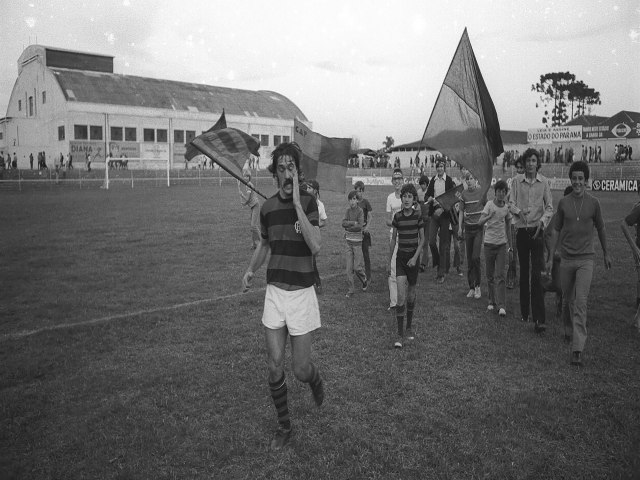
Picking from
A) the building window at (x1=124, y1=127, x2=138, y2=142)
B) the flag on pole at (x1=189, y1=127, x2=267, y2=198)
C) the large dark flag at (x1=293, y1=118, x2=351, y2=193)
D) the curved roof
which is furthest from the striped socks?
the building window at (x1=124, y1=127, x2=138, y2=142)

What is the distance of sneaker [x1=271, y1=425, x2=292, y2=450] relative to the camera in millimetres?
4223

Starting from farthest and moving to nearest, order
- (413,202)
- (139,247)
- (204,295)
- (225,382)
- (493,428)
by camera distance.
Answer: (139,247) < (204,295) < (413,202) < (225,382) < (493,428)

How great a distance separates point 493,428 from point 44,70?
62524mm

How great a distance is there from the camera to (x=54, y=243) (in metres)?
14.5

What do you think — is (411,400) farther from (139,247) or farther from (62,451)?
(139,247)

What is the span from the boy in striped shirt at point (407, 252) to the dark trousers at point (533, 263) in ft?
5.13

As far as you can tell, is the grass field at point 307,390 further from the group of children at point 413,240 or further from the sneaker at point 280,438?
Result: the group of children at point 413,240

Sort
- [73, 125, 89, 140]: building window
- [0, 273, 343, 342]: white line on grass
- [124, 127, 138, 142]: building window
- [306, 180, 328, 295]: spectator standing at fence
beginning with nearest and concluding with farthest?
[0, 273, 343, 342]: white line on grass < [306, 180, 328, 295]: spectator standing at fence < [73, 125, 89, 140]: building window < [124, 127, 138, 142]: building window

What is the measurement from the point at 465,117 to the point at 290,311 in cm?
450

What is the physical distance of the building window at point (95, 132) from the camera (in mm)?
52938

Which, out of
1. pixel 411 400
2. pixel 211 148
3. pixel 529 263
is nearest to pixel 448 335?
pixel 529 263

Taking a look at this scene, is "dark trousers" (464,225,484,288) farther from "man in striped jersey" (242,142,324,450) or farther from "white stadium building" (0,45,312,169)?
"white stadium building" (0,45,312,169)

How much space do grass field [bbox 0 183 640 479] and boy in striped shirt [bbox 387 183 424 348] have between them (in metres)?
0.42

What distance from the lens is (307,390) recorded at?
537 centimetres
